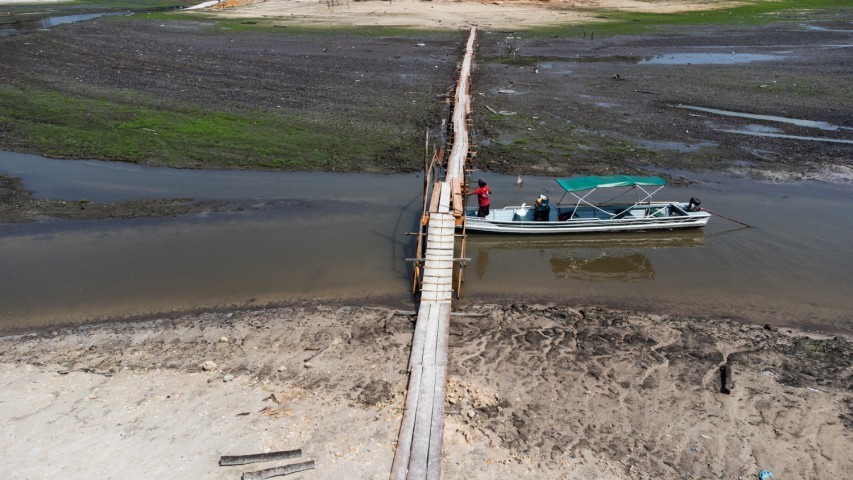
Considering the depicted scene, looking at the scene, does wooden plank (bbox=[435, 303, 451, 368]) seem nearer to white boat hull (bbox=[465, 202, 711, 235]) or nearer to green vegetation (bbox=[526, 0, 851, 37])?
white boat hull (bbox=[465, 202, 711, 235])

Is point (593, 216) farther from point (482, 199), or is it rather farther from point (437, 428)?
point (437, 428)

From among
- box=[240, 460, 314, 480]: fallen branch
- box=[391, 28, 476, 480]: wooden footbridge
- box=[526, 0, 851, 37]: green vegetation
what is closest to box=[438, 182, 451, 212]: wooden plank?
box=[391, 28, 476, 480]: wooden footbridge

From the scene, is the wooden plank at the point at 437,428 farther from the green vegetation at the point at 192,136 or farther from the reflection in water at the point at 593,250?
the green vegetation at the point at 192,136

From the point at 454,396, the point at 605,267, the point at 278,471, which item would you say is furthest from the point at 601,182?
the point at 278,471

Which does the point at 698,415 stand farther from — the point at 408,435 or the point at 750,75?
the point at 750,75

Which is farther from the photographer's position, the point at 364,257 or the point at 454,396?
the point at 364,257

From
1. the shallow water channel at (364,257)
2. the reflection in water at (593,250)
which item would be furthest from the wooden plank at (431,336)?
the reflection in water at (593,250)
